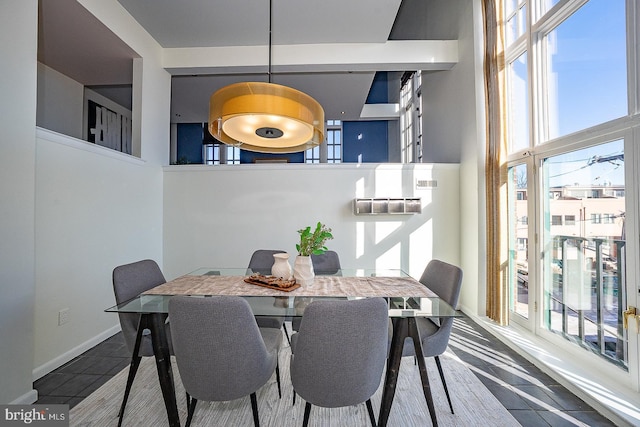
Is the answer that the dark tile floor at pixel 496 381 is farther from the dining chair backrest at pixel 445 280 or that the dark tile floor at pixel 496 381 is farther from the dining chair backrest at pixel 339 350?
the dining chair backrest at pixel 339 350

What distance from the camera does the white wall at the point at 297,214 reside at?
4.01m

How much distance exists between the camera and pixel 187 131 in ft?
30.6

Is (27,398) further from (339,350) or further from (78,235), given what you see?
(339,350)

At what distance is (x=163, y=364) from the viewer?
1.68 m

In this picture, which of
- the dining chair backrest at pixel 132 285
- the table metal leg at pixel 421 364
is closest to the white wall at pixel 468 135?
the table metal leg at pixel 421 364

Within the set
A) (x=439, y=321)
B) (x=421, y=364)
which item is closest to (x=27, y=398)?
(x=421, y=364)

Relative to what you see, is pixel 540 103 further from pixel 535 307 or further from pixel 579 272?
pixel 535 307

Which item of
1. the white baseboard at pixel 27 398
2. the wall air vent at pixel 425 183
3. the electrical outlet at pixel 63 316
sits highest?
the wall air vent at pixel 425 183

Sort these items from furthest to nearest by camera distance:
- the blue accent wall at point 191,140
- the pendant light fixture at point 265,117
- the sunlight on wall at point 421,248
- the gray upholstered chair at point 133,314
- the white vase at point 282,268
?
1. the blue accent wall at point 191,140
2. the sunlight on wall at point 421,248
3. the white vase at point 282,268
4. the gray upholstered chair at point 133,314
5. the pendant light fixture at point 265,117

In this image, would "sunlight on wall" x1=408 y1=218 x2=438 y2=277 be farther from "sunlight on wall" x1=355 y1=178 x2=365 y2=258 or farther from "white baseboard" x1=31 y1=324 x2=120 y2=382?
"white baseboard" x1=31 y1=324 x2=120 y2=382

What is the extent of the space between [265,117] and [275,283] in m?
1.12

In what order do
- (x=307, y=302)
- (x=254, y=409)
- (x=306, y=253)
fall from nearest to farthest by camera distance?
(x=254, y=409), (x=307, y=302), (x=306, y=253)

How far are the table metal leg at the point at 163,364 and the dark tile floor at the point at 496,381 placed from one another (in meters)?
0.88

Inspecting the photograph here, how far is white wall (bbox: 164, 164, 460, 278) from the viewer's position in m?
4.01
